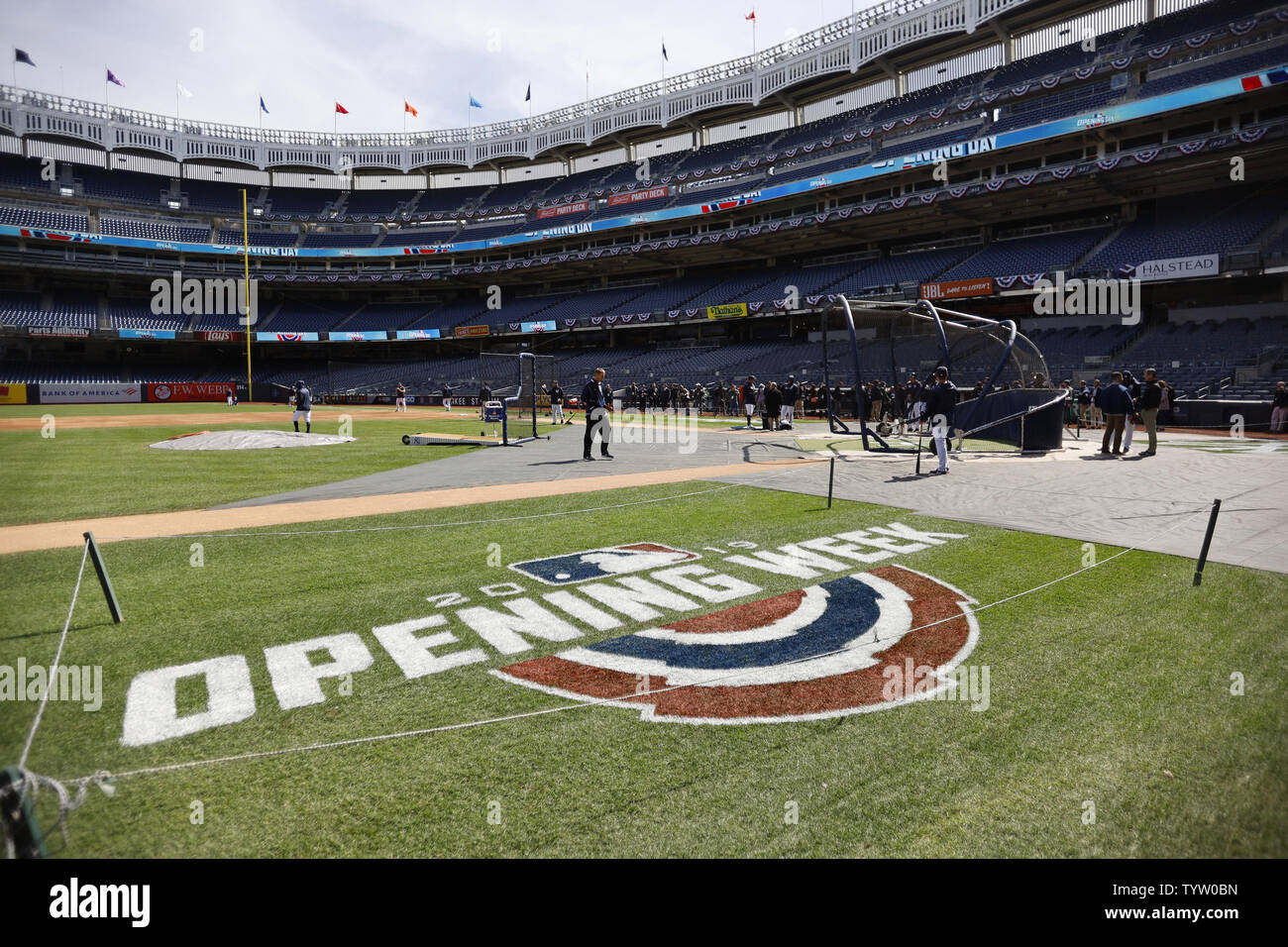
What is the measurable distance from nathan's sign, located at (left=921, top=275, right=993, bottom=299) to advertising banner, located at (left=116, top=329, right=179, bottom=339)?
2493 inches

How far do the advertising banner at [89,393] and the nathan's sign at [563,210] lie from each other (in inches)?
1525

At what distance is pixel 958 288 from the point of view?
37.6m

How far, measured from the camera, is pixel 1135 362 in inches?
1195

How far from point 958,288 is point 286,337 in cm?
5891

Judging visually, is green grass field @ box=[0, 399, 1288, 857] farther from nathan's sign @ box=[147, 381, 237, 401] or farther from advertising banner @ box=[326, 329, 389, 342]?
advertising banner @ box=[326, 329, 389, 342]

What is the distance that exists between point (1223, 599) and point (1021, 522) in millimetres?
3032

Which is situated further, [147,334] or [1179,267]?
[147,334]

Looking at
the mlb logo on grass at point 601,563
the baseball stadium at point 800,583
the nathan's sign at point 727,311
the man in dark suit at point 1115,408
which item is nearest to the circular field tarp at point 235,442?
the baseball stadium at point 800,583

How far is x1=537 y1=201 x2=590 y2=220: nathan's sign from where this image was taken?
2443 inches

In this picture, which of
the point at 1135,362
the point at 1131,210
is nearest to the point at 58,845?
the point at 1135,362
